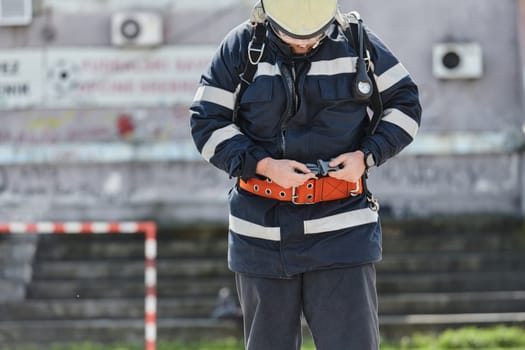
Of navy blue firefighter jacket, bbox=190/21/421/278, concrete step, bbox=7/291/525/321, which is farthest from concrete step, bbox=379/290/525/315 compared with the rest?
→ navy blue firefighter jacket, bbox=190/21/421/278

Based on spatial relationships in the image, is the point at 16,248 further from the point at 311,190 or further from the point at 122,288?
the point at 311,190

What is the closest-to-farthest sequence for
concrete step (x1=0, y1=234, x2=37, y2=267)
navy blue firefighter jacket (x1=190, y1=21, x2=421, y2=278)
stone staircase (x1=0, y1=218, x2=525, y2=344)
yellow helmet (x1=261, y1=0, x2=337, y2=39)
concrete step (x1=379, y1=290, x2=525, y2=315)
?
yellow helmet (x1=261, y1=0, x2=337, y2=39), navy blue firefighter jacket (x1=190, y1=21, x2=421, y2=278), stone staircase (x1=0, y1=218, x2=525, y2=344), concrete step (x1=379, y1=290, x2=525, y2=315), concrete step (x1=0, y1=234, x2=37, y2=267)

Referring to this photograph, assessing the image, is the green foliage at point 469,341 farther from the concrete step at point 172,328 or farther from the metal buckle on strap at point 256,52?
the metal buckle on strap at point 256,52

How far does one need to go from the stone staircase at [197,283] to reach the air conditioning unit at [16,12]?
247 centimetres

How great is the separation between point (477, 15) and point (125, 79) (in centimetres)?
396

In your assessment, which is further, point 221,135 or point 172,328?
point 172,328

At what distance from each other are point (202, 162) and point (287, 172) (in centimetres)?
840

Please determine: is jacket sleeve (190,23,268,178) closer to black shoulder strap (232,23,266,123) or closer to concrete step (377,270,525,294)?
black shoulder strap (232,23,266,123)

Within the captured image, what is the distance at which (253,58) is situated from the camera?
4227 mm

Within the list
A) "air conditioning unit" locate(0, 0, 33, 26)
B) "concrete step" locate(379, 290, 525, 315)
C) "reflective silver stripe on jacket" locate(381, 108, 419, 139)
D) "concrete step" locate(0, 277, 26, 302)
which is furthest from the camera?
"air conditioning unit" locate(0, 0, 33, 26)

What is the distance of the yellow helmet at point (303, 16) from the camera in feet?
13.5

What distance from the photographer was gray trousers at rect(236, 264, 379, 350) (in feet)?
13.7

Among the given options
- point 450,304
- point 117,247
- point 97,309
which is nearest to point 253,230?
point 450,304

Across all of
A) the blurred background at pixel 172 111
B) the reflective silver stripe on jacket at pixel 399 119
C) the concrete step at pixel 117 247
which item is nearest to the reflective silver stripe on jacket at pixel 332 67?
the reflective silver stripe on jacket at pixel 399 119
